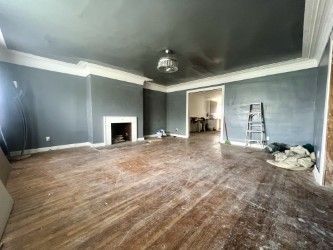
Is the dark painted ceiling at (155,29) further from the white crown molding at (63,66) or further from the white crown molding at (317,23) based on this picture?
the white crown molding at (63,66)

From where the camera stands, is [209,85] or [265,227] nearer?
[265,227]

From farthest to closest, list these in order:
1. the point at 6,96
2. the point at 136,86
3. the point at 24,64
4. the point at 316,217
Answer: the point at 136,86 < the point at 24,64 < the point at 6,96 < the point at 316,217

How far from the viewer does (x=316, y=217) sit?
1564mm

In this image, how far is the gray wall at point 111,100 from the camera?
15.7ft

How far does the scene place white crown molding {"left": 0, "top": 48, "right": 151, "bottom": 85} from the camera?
3.74 metres

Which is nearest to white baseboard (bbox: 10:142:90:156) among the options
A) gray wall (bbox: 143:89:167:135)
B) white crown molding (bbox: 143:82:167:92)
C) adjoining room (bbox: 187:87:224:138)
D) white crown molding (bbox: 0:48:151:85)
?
white crown molding (bbox: 0:48:151:85)

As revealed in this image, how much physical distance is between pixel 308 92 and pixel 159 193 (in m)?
4.54

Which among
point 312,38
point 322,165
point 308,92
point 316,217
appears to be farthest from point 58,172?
point 308,92

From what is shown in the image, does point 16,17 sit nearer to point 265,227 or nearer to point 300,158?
point 265,227

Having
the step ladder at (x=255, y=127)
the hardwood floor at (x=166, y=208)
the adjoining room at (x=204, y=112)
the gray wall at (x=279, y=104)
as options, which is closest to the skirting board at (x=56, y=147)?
the hardwood floor at (x=166, y=208)

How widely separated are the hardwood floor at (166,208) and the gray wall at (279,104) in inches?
77.4

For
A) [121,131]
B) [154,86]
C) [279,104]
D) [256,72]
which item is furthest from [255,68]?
[121,131]

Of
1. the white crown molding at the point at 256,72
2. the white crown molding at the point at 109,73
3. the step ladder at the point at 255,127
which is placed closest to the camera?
the white crown molding at the point at 256,72

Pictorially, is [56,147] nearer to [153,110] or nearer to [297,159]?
[153,110]
